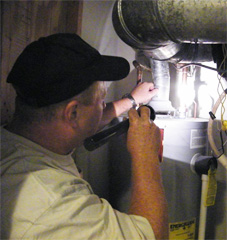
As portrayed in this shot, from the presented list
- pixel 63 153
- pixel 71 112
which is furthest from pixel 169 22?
pixel 63 153

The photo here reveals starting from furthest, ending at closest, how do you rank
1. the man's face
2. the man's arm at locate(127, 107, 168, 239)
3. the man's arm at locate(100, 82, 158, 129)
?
the man's arm at locate(100, 82, 158, 129) → the man's face → the man's arm at locate(127, 107, 168, 239)

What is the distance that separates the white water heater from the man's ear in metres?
0.29

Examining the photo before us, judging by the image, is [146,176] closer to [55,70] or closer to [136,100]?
[55,70]

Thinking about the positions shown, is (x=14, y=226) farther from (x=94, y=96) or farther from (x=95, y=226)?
(x=94, y=96)

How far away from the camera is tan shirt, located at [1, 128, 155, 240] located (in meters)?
0.48

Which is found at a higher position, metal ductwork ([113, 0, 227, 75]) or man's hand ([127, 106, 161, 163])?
metal ductwork ([113, 0, 227, 75])

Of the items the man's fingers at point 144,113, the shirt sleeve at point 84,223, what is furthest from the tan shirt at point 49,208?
the man's fingers at point 144,113

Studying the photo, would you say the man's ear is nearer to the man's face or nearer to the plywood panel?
the man's face

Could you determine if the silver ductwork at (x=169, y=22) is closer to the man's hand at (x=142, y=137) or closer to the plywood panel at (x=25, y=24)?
the man's hand at (x=142, y=137)

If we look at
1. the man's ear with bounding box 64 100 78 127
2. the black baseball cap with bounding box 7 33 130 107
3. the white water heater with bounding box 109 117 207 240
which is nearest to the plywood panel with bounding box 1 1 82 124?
the black baseball cap with bounding box 7 33 130 107

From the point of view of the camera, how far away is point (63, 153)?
720mm

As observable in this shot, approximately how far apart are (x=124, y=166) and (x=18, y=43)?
0.70 m

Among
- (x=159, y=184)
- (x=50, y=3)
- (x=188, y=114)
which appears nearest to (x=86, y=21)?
(x=50, y=3)

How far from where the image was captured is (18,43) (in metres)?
0.94
